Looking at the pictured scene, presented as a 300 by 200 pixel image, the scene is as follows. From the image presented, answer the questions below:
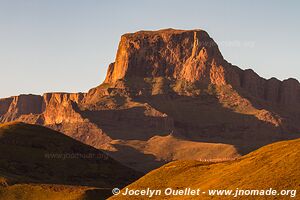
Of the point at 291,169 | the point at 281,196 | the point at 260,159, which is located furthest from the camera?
the point at 260,159

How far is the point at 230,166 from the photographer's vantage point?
358 feet

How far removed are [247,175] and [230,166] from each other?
13275 millimetres

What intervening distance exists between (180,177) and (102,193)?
3294 centimetres

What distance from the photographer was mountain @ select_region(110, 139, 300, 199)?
87.9 meters

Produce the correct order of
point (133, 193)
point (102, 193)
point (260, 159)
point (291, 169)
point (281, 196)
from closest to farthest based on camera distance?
point (281, 196) < point (291, 169) < point (260, 159) < point (133, 193) < point (102, 193)

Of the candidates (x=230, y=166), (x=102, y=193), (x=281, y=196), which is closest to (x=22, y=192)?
(x=102, y=193)

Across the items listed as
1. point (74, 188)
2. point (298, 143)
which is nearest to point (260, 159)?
point (298, 143)

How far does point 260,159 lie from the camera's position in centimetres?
10306

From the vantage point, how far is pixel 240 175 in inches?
3834

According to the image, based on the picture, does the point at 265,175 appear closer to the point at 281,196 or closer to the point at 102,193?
the point at 281,196

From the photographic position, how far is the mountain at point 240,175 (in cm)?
8794

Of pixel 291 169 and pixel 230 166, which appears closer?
pixel 291 169

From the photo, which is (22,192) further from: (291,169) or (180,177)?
(291,169)

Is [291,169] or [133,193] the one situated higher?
[291,169]
